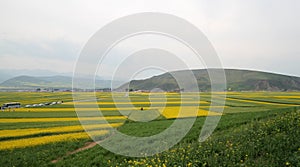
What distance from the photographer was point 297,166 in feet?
19.0

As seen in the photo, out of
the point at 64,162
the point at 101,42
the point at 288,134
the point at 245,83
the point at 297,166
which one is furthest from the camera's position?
the point at 245,83

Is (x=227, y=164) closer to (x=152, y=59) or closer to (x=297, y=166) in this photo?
(x=297, y=166)

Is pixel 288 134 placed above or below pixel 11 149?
above

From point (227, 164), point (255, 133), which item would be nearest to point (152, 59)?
point (255, 133)

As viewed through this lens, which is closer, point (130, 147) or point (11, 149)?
→ point (130, 147)

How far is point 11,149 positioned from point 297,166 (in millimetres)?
17220

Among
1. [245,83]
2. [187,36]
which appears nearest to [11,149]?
[187,36]

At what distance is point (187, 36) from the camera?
10430 millimetres

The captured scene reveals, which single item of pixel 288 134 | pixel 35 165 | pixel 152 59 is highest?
pixel 152 59

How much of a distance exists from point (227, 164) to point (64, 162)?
30.0ft

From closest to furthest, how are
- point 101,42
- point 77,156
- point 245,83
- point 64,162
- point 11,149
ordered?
point 101,42
point 64,162
point 77,156
point 11,149
point 245,83

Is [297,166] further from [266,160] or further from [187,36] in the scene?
[187,36]

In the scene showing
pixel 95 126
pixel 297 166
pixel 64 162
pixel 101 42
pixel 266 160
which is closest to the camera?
pixel 297 166

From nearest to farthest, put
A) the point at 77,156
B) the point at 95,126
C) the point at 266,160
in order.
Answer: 1. the point at 266,160
2. the point at 77,156
3. the point at 95,126
